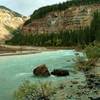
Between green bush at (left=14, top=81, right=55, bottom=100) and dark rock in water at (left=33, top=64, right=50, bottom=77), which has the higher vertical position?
green bush at (left=14, top=81, right=55, bottom=100)

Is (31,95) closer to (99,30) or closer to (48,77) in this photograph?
(48,77)

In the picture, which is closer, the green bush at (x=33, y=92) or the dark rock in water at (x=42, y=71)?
the green bush at (x=33, y=92)

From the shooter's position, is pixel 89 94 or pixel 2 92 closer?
pixel 89 94

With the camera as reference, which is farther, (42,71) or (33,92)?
(42,71)

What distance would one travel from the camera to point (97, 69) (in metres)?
85.3

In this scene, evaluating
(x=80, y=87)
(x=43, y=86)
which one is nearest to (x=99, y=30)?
(x=80, y=87)

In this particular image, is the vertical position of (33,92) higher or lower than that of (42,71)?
higher

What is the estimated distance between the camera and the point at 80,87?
61406 mm

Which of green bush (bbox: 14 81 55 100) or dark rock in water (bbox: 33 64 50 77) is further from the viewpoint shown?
dark rock in water (bbox: 33 64 50 77)

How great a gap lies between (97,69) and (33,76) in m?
15.9

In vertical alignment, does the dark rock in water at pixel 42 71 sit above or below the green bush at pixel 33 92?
below

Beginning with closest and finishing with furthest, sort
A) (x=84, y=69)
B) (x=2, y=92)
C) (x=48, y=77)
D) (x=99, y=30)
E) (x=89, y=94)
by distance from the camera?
(x=89, y=94), (x=2, y=92), (x=48, y=77), (x=84, y=69), (x=99, y=30)

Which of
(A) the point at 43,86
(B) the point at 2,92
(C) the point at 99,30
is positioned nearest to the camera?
(A) the point at 43,86

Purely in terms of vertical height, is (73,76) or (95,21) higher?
(95,21)
